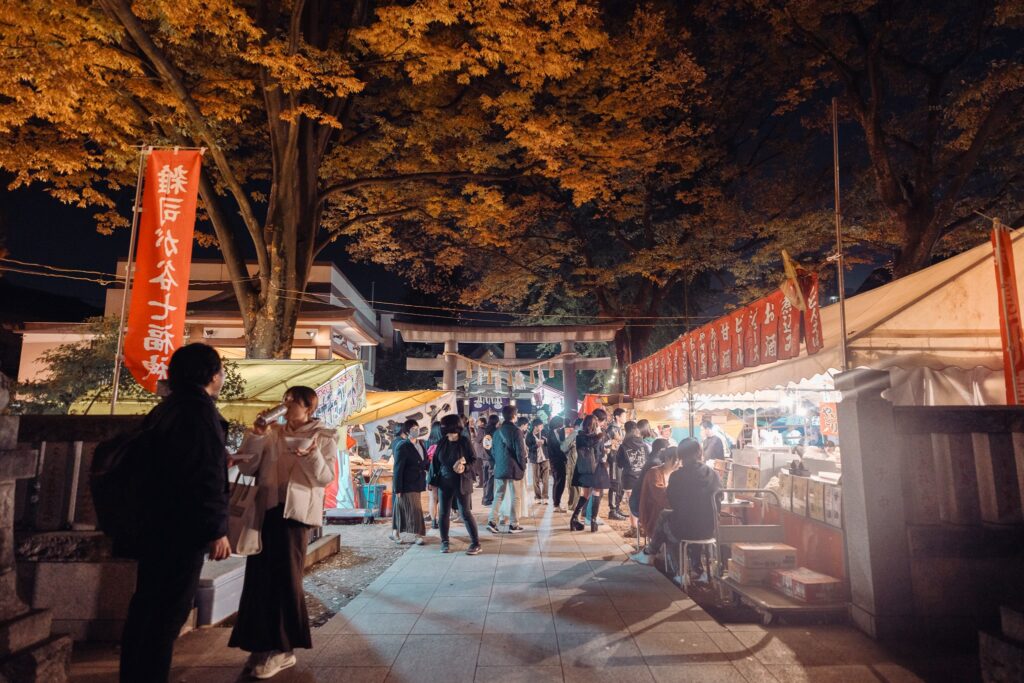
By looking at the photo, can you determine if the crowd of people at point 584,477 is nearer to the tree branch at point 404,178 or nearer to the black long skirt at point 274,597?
the black long skirt at point 274,597

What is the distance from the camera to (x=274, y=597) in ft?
13.7

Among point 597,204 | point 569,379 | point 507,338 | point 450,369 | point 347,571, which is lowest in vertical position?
point 347,571

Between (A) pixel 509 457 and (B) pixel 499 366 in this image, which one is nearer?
(A) pixel 509 457

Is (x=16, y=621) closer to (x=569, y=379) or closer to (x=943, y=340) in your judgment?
(x=943, y=340)

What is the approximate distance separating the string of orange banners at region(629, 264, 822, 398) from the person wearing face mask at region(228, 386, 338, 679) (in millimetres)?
6863

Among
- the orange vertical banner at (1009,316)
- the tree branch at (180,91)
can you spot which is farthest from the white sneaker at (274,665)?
the tree branch at (180,91)

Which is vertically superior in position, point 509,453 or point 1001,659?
point 509,453

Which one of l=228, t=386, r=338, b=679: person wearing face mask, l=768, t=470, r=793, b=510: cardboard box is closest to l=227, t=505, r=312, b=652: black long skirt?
l=228, t=386, r=338, b=679: person wearing face mask

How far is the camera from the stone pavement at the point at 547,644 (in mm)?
4152

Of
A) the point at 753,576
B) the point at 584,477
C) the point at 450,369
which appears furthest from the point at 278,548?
the point at 450,369

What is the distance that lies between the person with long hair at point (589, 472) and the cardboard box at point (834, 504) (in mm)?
4796

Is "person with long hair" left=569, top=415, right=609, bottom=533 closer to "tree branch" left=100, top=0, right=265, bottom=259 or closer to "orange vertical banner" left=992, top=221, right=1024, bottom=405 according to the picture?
"orange vertical banner" left=992, top=221, right=1024, bottom=405

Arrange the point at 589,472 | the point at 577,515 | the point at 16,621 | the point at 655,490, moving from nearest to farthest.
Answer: the point at 16,621
the point at 655,490
the point at 589,472
the point at 577,515

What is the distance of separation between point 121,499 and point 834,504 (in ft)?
20.2
